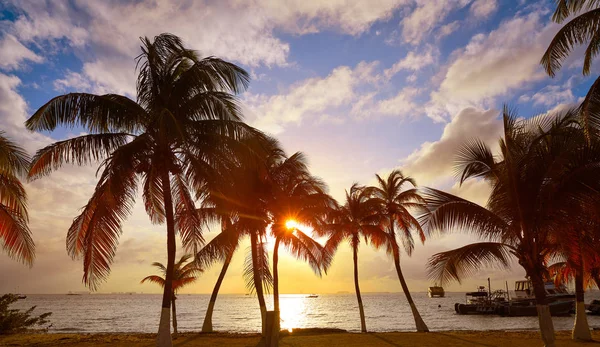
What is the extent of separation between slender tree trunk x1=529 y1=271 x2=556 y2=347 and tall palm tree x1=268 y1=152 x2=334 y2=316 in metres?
11.7

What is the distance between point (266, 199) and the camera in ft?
68.5

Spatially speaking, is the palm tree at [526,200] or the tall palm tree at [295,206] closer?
Result: the palm tree at [526,200]

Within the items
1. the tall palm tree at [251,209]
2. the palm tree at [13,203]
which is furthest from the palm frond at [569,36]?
the palm tree at [13,203]

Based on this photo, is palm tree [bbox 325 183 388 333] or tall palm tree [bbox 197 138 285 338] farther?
palm tree [bbox 325 183 388 333]

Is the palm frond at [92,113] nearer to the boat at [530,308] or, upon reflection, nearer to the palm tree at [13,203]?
the palm tree at [13,203]

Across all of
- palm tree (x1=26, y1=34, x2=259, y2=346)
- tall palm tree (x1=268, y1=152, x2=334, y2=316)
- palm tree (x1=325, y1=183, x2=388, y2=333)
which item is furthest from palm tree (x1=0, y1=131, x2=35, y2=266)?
palm tree (x1=325, y1=183, x2=388, y2=333)

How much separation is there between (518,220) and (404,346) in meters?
7.43

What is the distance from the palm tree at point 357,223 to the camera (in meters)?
26.9

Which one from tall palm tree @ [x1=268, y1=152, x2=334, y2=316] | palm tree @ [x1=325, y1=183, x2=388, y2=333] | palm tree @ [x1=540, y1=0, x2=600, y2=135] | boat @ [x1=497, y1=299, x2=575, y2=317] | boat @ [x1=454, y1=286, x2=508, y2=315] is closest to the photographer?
palm tree @ [x1=540, y1=0, x2=600, y2=135]

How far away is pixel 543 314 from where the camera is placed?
40.8 ft

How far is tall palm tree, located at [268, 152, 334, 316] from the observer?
21.7 meters

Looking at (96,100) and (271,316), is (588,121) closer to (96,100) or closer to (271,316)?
(271,316)

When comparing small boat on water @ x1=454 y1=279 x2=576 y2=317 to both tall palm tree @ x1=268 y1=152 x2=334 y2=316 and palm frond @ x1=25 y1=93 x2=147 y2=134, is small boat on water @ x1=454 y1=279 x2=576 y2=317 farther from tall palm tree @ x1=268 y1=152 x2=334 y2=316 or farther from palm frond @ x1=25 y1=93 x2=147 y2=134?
palm frond @ x1=25 y1=93 x2=147 y2=134

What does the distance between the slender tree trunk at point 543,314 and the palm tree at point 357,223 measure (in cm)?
1392
